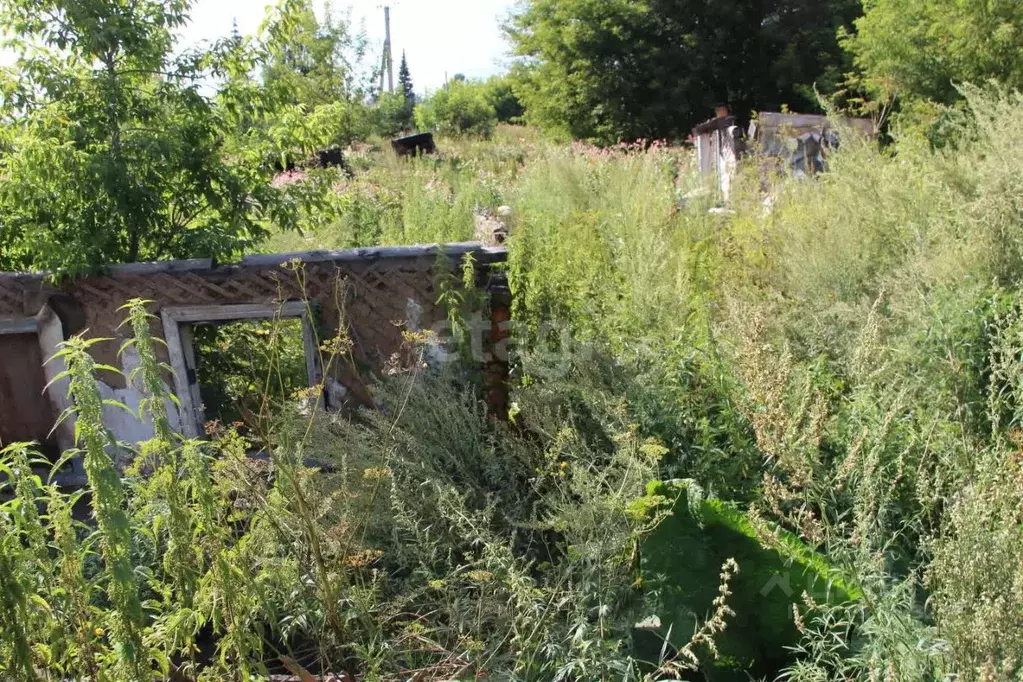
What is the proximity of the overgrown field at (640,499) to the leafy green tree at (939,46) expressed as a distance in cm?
825

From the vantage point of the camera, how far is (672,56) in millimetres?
23359

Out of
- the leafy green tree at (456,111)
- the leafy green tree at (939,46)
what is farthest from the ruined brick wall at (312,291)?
the leafy green tree at (456,111)

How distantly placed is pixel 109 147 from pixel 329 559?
3.16 meters

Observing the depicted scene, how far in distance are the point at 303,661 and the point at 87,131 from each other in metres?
3.48

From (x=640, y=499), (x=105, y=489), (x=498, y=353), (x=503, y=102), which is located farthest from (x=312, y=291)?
(x=503, y=102)

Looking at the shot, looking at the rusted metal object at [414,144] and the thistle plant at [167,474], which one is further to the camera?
the rusted metal object at [414,144]

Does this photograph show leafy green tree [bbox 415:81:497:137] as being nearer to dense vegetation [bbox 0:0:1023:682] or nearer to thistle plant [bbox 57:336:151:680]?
dense vegetation [bbox 0:0:1023:682]

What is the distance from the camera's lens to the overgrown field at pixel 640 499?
2385mm

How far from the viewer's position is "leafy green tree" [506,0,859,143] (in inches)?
899

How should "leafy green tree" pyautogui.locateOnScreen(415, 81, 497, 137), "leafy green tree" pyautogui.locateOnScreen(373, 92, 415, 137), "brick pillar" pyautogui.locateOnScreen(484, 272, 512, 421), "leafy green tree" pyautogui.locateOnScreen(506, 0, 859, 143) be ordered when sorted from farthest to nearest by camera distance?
"leafy green tree" pyautogui.locateOnScreen(415, 81, 497, 137), "leafy green tree" pyautogui.locateOnScreen(373, 92, 415, 137), "leafy green tree" pyautogui.locateOnScreen(506, 0, 859, 143), "brick pillar" pyautogui.locateOnScreen(484, 272, 512, 421)

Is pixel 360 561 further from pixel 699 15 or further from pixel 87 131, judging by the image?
pixel 699 15

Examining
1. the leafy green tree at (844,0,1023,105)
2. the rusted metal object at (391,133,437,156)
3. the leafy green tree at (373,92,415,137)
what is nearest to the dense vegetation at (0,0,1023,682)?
the leafy green tree at (844,0,1023,105)

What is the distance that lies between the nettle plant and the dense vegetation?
20 millimetres

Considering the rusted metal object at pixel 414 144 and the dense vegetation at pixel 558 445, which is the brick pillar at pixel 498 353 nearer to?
the dense vegetation at pixel 558 445
